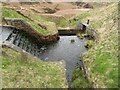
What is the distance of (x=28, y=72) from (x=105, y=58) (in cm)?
531

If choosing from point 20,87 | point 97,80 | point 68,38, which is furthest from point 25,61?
point 68,38

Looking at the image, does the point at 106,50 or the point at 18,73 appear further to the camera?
the point at 106,50

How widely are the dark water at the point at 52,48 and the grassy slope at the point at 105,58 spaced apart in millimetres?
2074

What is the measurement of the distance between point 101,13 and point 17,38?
39.4ft

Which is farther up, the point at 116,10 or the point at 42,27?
the point at 116,10

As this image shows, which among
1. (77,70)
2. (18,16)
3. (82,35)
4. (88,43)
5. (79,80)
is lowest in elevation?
(82,35)

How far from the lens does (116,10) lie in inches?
1189

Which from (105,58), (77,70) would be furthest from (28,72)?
(105,58)

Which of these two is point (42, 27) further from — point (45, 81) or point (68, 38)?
point (45, 81)

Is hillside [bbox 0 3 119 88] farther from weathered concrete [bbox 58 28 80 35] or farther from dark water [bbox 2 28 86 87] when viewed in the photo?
weathered concrete [bbox 58 28 80 35]

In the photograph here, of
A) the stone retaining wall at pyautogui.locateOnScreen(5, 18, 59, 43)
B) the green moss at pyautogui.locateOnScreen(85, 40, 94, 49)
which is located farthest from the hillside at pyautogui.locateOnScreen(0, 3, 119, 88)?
the stone retaining wall at pyautogui.locateOnScreen(5, 18, 59, 43)

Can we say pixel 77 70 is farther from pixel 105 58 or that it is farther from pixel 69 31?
pixel 69 31

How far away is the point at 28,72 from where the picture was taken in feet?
65.8

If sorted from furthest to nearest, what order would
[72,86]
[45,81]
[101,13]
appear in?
[101,13] < [72,86] < [45,81]
